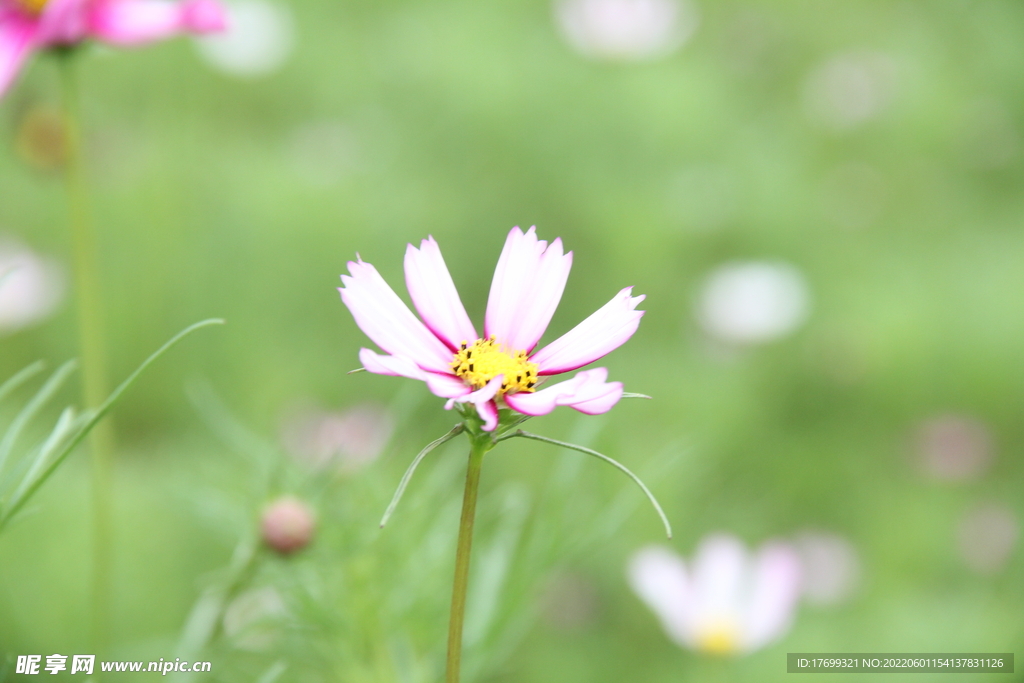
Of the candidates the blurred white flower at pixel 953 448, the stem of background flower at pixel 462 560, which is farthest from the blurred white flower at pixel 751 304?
the stem of background flower at pixel 462 560

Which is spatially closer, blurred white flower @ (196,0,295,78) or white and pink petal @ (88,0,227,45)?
white and pink petal @ (88,0,227,45)

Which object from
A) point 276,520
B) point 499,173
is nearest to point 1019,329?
point 499,173

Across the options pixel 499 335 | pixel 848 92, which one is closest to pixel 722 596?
pixel 499 335

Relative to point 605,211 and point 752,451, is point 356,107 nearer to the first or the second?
point 605,211

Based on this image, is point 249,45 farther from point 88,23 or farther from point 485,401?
point 485,401

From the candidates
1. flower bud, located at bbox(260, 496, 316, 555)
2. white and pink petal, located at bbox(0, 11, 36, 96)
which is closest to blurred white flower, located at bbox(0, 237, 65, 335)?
white and pink petal, located at bbox(0, 11, 36, 96)

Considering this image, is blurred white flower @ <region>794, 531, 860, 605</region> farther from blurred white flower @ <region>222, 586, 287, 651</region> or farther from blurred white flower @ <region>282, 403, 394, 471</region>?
blurred white flower @ <region>222, 586, 287, 651</region>

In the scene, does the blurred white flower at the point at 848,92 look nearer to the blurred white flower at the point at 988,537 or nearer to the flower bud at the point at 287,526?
the blurred white flower at the point at 988,537
